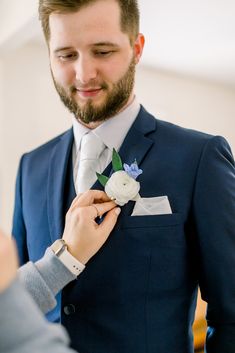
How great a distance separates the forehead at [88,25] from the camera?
1021mm

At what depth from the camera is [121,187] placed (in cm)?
98

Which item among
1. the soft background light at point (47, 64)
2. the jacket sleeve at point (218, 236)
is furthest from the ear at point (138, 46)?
the soft background light at point (47, 64)

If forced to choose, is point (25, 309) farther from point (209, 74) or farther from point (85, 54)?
point (209, 74)

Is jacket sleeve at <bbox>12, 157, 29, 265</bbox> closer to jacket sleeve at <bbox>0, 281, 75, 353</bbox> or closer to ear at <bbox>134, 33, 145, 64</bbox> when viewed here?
ear at <bbox>134, 33, 145, 64</bbox>

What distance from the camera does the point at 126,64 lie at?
1.09 m

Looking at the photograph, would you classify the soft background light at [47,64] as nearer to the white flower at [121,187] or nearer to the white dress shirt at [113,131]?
the white dress shirt at [113,131]

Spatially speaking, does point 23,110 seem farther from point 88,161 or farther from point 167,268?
point 167,268

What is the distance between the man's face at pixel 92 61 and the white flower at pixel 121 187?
197 millimetres

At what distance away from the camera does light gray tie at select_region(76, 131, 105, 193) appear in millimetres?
1104

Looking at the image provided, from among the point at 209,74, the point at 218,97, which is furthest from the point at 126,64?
the point at 218,97

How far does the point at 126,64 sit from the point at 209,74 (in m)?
4.06

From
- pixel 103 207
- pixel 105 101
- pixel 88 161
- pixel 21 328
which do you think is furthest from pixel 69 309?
pixel 21 328

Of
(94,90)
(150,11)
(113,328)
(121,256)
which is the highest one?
(150,11)

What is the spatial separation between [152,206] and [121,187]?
95 mm
